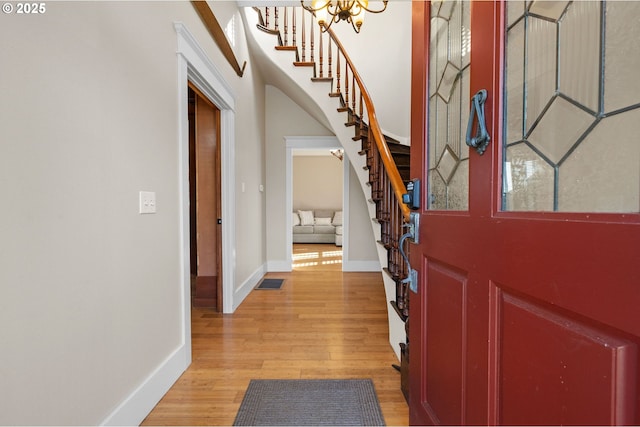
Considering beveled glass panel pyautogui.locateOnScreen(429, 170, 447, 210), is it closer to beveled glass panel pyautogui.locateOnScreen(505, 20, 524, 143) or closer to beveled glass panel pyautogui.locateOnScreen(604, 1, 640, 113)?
beveled glass panel pyautogui.locateOnScreen(505, 20, 524, 143)

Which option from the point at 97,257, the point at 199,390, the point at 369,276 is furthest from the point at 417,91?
the point at 369,276

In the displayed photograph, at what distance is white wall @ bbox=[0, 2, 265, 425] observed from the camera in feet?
2.84

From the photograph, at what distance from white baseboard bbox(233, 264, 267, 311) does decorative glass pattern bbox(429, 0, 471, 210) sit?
2.50 m

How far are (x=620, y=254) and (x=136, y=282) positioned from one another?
5.65 feet

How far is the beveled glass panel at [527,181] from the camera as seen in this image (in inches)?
25.8

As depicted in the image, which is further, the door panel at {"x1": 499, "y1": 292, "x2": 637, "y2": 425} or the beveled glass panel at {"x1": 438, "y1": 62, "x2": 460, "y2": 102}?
the beveled glass panel at {"x1": 438, "y1": 62, "x2": 460, "y2": 102}

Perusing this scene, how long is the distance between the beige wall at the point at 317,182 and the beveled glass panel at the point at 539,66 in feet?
26.0

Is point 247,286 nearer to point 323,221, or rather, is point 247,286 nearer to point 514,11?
point 514,11

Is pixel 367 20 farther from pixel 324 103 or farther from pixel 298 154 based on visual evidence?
pixel 298 154

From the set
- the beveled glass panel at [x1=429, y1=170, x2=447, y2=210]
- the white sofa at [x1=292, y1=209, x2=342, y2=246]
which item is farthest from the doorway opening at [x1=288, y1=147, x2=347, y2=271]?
the beveled glass panel at [x1=429, y1=170, x2=447, y2=210]

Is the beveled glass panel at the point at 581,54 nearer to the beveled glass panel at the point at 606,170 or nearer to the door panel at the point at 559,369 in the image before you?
the beveled glass panel at the point at 606,170

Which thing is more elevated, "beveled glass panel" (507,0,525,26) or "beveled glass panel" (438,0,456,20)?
"beveled glass panel" (438,0,456,20)

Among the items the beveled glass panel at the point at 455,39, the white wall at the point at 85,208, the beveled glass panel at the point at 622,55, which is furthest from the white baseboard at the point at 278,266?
the beveled glass panel at the point at 622,55

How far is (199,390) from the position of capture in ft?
5.49
